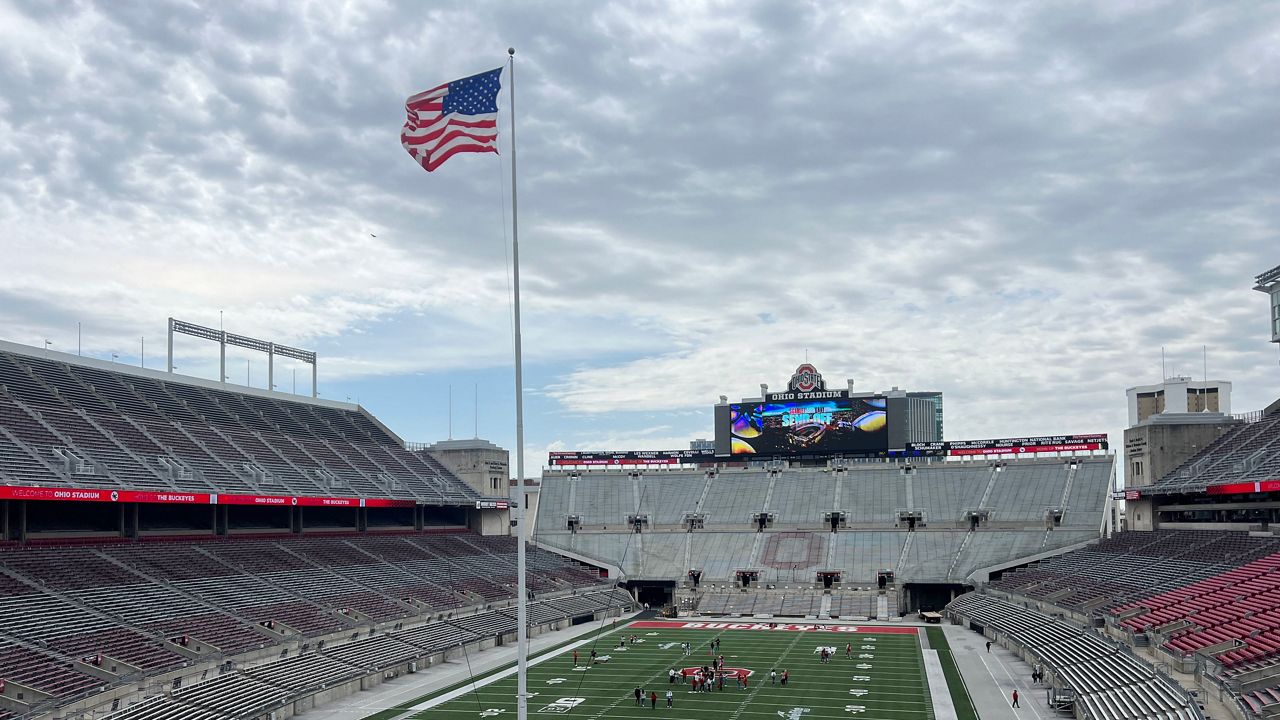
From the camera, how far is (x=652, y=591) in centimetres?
7712

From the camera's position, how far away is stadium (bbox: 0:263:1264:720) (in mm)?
38219

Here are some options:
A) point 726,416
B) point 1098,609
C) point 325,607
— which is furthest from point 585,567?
point 1098,609

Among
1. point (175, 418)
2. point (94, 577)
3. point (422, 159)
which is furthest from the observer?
point (175, 418)

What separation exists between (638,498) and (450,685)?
44471 mm

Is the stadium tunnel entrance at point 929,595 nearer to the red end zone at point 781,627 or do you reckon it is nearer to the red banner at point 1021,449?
the red end zone at point 781,627

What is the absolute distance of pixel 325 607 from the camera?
50344 millimetres

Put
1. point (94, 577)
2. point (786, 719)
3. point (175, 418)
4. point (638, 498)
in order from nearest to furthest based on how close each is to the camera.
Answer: point (786, 719)
point (94, 577)
point (175, 418)
point (638, 498)

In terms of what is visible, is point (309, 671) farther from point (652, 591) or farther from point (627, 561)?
point (627, 561)

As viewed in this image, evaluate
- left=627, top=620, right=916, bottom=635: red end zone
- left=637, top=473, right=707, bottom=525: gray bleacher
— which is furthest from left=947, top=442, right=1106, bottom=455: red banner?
left=627, top=620, right=916, bottom=635: red end zone

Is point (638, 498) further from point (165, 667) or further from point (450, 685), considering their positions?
point (165, 667)

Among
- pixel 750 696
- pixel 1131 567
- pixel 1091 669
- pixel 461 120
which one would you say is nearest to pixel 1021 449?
pixel 1131 567

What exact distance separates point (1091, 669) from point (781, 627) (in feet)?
81.5

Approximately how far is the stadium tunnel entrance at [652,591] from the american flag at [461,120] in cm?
5704

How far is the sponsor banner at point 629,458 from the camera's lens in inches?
3501
